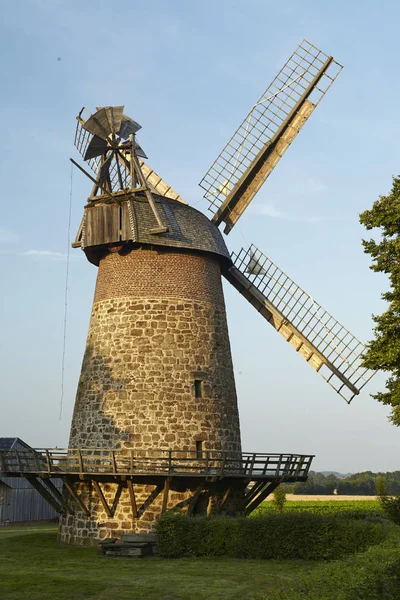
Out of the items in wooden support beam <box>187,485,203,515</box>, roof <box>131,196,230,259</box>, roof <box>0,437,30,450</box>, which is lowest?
wooden support beam <box>187,485,203,515</box>

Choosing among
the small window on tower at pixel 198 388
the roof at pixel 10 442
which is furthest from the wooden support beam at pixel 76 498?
the roof at pixel 10 442

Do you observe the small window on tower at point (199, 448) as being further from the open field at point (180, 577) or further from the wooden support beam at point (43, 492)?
the wooden support beam at point (43, 492)

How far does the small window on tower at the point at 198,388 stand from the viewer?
24.0 m

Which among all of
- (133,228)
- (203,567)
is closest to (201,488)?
(203,567)

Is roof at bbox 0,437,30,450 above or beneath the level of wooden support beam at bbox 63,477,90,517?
above

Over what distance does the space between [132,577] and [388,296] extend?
33.1 ft

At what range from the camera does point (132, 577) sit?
57.0ft

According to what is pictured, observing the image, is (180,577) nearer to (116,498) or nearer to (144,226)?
(116,498)

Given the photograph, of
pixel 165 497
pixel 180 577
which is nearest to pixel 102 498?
pixel 165 497

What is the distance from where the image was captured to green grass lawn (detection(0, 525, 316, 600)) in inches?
603

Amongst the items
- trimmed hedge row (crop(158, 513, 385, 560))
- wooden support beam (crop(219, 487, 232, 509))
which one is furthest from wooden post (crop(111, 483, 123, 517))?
wooden support beam (crop(219, 487, 232, 509))

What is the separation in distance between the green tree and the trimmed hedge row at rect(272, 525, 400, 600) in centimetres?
615

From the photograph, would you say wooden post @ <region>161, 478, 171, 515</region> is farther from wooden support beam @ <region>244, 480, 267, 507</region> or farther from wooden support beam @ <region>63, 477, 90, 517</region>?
wooden support beam @ <region>244, 480, 267, 507</region>

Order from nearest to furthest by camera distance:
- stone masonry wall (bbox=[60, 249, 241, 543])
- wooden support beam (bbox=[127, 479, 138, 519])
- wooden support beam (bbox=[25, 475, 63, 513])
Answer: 1. wooden support beam (bbox=[127, 479, 138, 519])
2. stone masonry wall (bbox=[60, 249, 241, 543])
3. wooden support beam (bbox=[25, 475, 63, 513])
